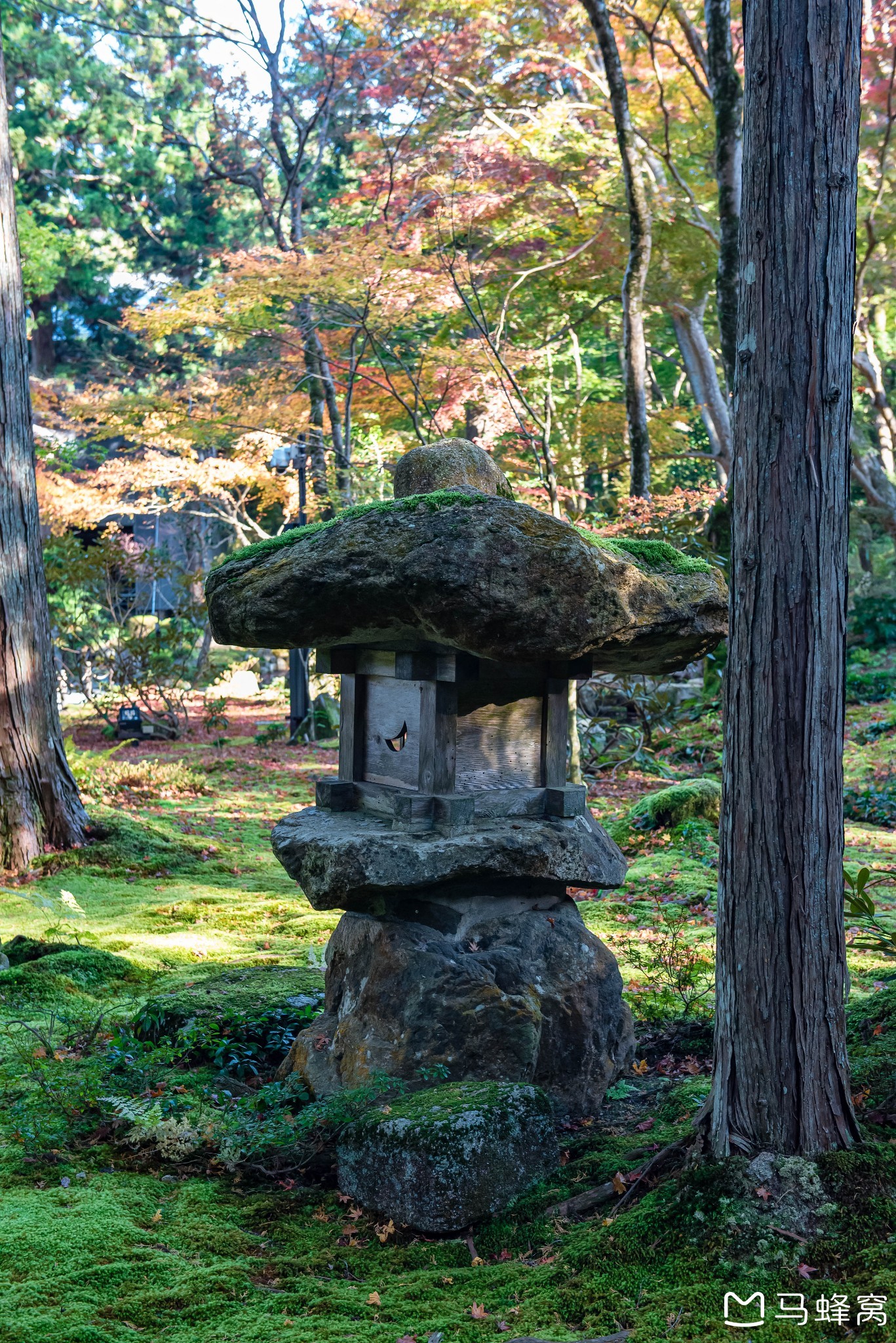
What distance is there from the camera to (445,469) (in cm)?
450

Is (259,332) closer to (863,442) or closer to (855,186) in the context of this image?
(863,442)

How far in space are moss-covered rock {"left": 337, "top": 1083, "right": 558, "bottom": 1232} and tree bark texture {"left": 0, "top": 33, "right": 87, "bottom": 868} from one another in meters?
5.88

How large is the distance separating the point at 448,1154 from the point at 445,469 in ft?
9.13

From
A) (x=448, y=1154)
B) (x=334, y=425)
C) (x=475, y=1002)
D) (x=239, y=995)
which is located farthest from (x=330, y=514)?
(x=448, y=1154)

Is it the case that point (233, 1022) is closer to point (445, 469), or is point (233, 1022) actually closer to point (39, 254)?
point (445, 469)

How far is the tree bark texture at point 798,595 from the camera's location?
297 centimetres

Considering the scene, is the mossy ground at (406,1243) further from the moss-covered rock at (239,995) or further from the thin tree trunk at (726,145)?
the thin tree trunk at (726,145)

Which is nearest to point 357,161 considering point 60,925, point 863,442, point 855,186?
point 863,442

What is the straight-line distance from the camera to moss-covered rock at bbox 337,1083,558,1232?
3439 mm

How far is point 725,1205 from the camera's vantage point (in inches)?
112

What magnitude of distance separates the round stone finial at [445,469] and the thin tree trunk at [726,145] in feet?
15.2

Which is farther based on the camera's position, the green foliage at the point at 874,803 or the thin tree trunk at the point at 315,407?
the thin tree trunk at the point at 315,407

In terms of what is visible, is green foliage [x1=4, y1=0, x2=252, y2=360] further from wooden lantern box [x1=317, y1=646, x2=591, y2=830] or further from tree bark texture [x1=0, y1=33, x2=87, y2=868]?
wooden lantern box [x1=317, y1=646, x2=591, y2=830]

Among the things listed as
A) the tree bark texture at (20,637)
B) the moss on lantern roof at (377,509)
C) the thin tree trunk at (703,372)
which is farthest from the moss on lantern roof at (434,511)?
the thin tree trunk at (703,372)
